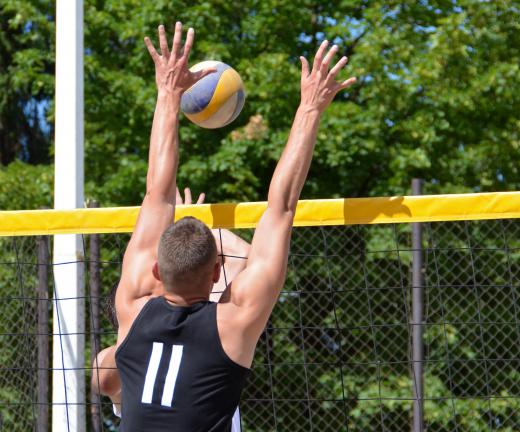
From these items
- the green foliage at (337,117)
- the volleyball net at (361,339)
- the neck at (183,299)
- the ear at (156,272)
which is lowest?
the volleyball net at (361,339)

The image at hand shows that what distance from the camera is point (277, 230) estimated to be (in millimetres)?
2633

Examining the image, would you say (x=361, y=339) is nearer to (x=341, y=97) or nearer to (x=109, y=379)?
(x=341, y=97)

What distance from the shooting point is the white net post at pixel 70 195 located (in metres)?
5.46

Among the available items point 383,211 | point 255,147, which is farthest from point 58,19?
point 255,147

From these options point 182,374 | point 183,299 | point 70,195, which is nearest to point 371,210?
point 183,299

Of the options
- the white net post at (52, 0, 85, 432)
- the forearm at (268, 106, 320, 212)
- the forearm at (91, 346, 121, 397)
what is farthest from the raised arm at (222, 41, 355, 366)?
the white net post at (52, 0, 85, 432)

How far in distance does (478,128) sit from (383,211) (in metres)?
6.77

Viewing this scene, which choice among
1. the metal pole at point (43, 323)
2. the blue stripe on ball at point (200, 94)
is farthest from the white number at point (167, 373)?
the metal pole at point (43, 323)

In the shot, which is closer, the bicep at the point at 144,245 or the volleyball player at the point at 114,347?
the bicep at the point at 144,245

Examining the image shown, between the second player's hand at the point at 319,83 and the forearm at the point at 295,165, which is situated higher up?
the second player's hand at the point at 319,83

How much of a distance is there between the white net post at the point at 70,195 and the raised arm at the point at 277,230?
114 inches

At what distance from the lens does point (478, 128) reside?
10219 millimetres

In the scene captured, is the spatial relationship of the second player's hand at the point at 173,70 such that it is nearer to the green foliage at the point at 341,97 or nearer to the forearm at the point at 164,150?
the forearm at the point at 164,150

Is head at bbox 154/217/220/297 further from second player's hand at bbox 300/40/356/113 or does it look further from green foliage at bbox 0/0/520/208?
green foliage at bbox 0/0/520/208
